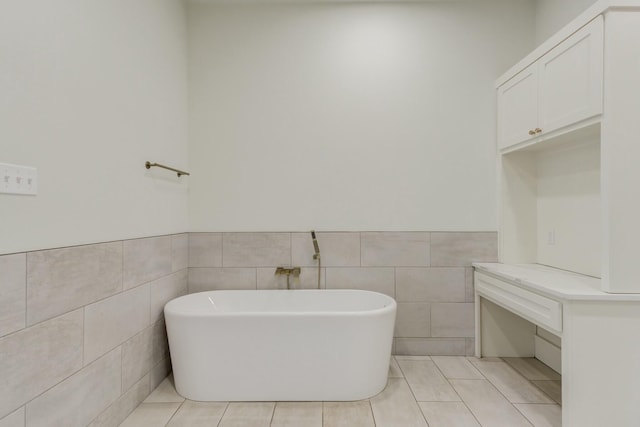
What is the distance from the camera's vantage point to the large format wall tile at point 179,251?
2.68 metres

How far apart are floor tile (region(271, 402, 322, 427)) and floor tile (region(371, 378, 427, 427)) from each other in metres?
0.33

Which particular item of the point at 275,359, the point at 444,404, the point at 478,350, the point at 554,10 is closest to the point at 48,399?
the point at 275,359

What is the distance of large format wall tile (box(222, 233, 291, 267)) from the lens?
9.67 feet

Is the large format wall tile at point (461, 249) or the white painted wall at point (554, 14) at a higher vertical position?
the white painted wall at point (554, 14)

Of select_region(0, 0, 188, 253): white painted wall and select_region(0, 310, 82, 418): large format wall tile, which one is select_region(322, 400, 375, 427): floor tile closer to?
select_region(0, 310, 82, 418): large format wall tile

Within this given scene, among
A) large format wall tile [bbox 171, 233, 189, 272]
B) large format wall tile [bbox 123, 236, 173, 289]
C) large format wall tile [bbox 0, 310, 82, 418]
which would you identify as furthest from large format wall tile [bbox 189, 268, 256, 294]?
large format wall tile [bbox 0, 310, 82, 418]

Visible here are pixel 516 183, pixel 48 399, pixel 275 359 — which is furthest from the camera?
pixel 516 183

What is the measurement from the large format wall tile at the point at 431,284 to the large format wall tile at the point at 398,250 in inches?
2.7

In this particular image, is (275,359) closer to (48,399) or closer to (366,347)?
(366,347)

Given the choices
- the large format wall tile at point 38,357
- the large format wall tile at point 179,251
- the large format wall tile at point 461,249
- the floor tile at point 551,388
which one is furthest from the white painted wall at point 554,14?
the large format wall tile at point 38,357

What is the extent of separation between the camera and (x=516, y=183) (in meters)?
2.82

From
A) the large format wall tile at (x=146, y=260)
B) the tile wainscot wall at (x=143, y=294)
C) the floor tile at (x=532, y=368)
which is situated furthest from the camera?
the floor tile at (x=532, y=368)

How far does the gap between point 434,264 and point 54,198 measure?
2.54 metres

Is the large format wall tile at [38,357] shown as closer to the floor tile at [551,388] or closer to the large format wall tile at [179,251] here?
the large format wall tile at [179,251]
